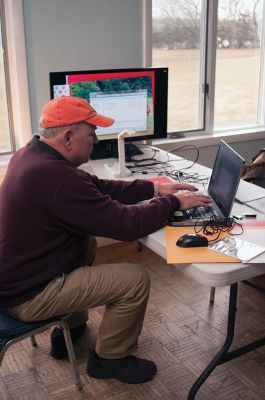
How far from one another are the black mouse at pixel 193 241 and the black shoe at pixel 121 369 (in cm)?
68

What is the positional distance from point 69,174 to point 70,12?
164cm

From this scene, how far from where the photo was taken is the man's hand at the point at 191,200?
197 centimetres

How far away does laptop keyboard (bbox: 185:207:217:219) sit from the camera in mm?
1976

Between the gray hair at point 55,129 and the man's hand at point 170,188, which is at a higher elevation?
the gray hair at point 55,129

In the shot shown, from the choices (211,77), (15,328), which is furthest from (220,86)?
(15,328)

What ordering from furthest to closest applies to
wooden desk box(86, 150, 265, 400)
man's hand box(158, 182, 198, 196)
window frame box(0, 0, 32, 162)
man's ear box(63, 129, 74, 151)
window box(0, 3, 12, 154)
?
window box(0, 3, 12, 154) → window frame box(0, 0, 32, 162) → man's hand box(158, 182, 198, 196) → man's ear box(63, 129, 74, 151) → wooden desk box(86, 150, 265, 400)

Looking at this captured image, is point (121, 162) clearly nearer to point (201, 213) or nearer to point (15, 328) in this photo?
point (201, 213)

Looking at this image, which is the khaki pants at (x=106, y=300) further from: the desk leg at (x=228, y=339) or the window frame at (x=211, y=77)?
the window frame at (x=211, y=77)

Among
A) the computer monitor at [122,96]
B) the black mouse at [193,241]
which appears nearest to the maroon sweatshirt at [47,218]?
the black mouse at [193,241]

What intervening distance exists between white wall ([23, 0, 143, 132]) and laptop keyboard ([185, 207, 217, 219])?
145 cm

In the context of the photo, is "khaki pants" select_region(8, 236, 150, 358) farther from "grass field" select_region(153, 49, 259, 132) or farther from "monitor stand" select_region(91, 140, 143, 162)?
"grass field" select_region(153, 49, 259, 132)

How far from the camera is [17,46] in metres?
2.90

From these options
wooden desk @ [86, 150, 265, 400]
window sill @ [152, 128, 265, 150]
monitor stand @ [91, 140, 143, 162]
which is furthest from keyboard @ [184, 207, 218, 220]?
window sill @ [152, 128, 265, 150]

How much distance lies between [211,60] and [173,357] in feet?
7.52
